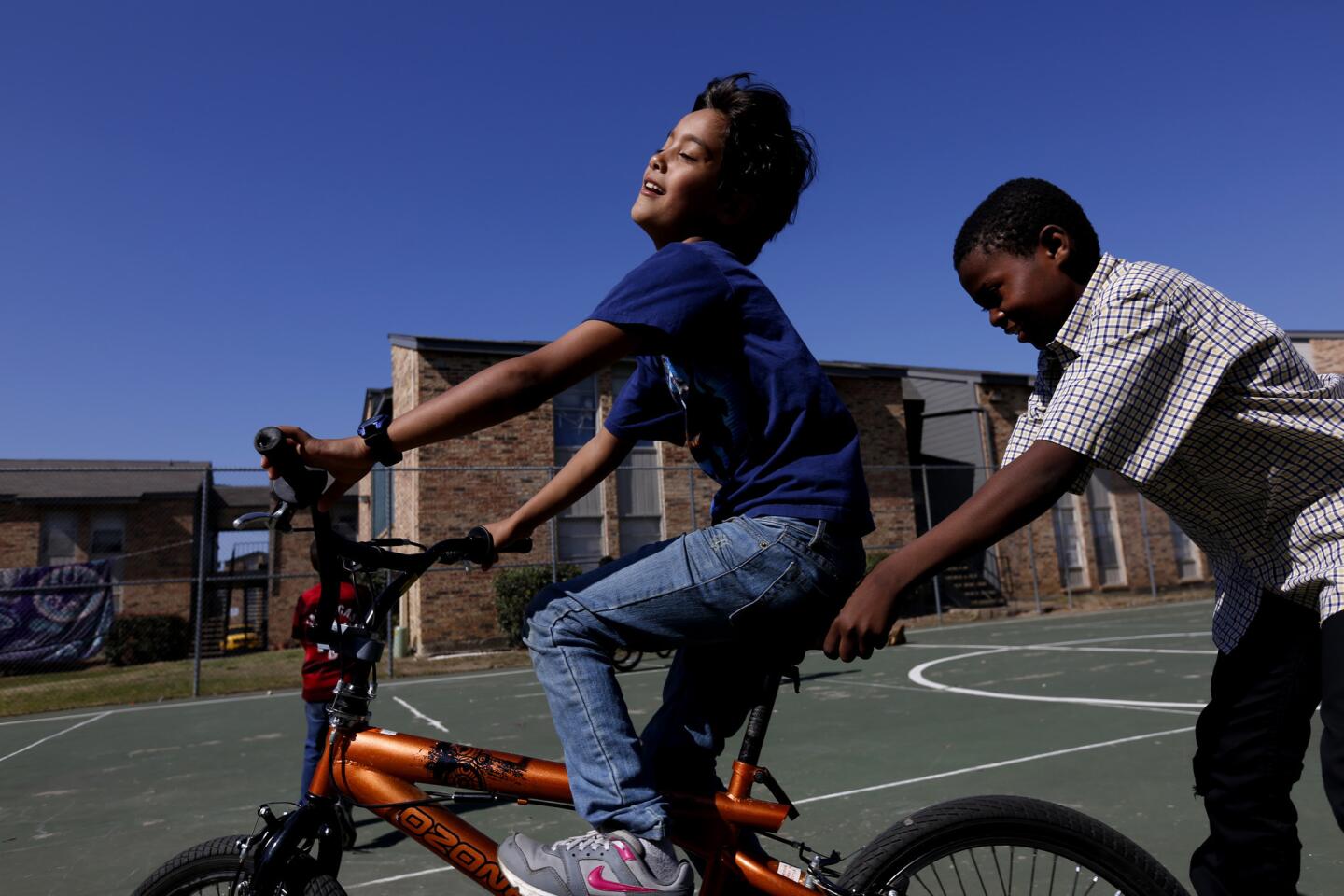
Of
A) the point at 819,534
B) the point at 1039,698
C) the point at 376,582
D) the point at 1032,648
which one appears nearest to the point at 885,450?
the point at 1032,648

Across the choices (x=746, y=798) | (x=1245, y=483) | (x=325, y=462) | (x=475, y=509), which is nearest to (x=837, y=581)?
(x=746, y=798)

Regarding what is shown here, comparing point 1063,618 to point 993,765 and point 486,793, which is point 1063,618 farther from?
point 486,793

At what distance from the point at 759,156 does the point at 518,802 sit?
154 centimetres

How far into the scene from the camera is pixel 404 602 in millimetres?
20016

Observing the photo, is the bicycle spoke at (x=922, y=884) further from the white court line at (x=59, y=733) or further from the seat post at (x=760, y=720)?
the white court line at (x=59, y=733)

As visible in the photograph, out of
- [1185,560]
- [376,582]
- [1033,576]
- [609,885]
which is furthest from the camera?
[1185,560]

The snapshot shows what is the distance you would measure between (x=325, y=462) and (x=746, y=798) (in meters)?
1.08

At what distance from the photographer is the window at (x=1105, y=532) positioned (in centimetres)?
2620

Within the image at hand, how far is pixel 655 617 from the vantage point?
1735 millimetres

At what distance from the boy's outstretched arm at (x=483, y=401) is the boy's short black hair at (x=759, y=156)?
61 cm

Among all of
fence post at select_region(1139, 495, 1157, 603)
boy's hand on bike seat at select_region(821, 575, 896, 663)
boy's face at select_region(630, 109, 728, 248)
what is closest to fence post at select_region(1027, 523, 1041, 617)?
fence post at select_region(1139, 495, 1157, 603)

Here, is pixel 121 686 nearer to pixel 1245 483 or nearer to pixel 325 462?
pixel 325 462

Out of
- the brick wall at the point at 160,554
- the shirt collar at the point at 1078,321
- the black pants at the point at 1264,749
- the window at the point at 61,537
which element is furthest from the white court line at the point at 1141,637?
the window at the point at 61,537

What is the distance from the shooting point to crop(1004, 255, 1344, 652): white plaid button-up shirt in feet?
5.53
